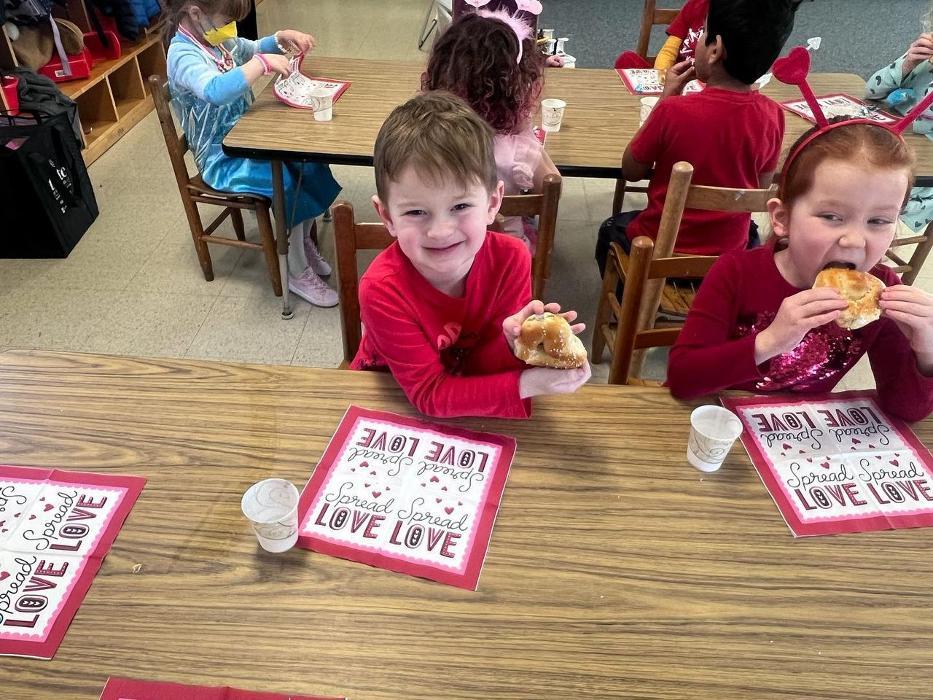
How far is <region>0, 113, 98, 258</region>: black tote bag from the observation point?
108 inches

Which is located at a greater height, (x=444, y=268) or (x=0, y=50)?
(x=444, y=268)

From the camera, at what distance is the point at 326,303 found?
2.78m

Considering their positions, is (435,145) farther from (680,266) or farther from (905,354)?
(905,354)

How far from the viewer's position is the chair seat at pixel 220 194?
2527mm

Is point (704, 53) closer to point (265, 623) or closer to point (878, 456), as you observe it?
point (878, 456)

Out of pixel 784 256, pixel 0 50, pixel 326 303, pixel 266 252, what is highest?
pixel 784 256

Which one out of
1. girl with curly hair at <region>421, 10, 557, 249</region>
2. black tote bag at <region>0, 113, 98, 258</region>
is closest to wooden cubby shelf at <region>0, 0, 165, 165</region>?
black tote bag at <region>0, 113, 98, 258</region>

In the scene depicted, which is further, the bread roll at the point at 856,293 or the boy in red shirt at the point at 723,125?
the boy in red shirt at the point at 723,125

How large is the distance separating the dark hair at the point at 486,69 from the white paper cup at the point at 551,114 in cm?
31

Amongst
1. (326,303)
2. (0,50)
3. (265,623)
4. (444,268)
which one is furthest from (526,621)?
(0,50)

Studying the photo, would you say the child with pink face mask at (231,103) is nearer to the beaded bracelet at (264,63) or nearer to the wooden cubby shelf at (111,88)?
the beaded bracelet at (264,63)

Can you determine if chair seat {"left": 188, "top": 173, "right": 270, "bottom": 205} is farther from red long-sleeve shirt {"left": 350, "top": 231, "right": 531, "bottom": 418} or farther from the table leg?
red long-sleeve shirt {"left": 350, "top": 231, "right": 531, "bottom": 418}

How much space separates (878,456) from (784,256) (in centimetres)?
40

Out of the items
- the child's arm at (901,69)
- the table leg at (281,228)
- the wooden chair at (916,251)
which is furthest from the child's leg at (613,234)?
the table leg at (281,228)
